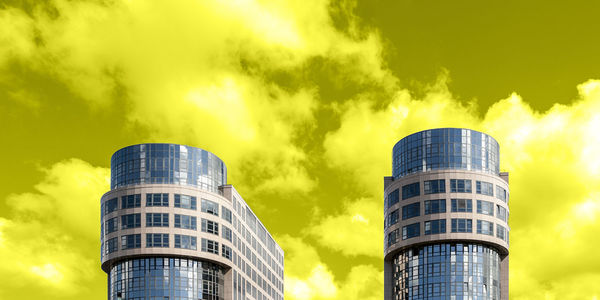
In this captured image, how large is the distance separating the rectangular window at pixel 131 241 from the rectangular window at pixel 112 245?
1.69 meters

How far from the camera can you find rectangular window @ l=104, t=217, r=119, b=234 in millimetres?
190625

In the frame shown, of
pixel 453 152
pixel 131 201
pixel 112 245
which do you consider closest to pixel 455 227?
pixel 453 152

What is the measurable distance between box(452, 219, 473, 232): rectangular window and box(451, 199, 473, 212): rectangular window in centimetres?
227

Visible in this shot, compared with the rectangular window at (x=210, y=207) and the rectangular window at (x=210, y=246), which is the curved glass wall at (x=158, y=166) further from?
the rectangular window at (x=210, y=246)

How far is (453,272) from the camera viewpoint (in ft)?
633

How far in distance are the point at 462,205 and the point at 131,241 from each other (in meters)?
68.5

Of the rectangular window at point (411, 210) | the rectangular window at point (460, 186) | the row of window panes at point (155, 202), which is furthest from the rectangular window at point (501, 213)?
the row of window panes at point (155, 202)

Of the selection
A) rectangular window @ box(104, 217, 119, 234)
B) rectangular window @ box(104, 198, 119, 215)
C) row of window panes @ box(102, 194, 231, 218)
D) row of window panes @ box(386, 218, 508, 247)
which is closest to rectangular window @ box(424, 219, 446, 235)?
row of window panes @ box(386, 218, 508, 247)

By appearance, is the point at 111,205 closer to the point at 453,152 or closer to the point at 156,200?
the point at 156,200

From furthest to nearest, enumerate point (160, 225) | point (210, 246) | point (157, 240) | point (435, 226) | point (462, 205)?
point (210, 246) < point (435, 226) < point (462, 205) < point (160, 225) < point (157, 240)

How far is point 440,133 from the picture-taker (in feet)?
649

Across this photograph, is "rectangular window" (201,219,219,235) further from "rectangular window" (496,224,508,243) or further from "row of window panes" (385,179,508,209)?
"rectangular window" (496,224,508,243)

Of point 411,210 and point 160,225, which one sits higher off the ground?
point 411,210

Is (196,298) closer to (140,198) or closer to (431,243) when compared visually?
(140,198)
